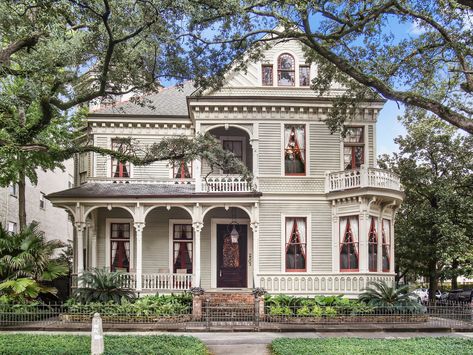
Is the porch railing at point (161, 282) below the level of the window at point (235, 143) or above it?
below

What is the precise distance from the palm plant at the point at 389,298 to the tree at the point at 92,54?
7883 mm

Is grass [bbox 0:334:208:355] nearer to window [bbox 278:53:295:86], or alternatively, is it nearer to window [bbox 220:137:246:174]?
window [bbox 220:137:246:174]

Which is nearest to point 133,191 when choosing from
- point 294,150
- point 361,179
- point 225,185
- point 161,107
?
point 225,185

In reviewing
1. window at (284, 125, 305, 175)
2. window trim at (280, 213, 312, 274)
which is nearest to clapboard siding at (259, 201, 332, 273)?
window trim at (280, 213, 312, 274)

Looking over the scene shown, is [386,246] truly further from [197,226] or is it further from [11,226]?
[11,226]

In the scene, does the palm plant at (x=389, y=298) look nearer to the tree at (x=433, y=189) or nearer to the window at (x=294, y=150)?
the window at (x=294, y=150)

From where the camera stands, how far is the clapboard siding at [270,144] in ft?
72.8

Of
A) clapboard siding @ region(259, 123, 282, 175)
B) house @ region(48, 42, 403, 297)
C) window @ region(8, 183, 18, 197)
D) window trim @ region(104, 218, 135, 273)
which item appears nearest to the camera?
house @ region(48, 42, 403, 297)

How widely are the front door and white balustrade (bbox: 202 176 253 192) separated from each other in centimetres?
232

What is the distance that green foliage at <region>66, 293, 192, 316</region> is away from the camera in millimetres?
18109

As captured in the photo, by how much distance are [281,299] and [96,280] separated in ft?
22.8

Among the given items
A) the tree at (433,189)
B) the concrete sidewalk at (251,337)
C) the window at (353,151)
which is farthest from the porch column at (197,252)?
the tree at (433,189)

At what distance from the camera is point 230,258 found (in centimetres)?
2322

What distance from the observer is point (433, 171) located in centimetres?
2930
